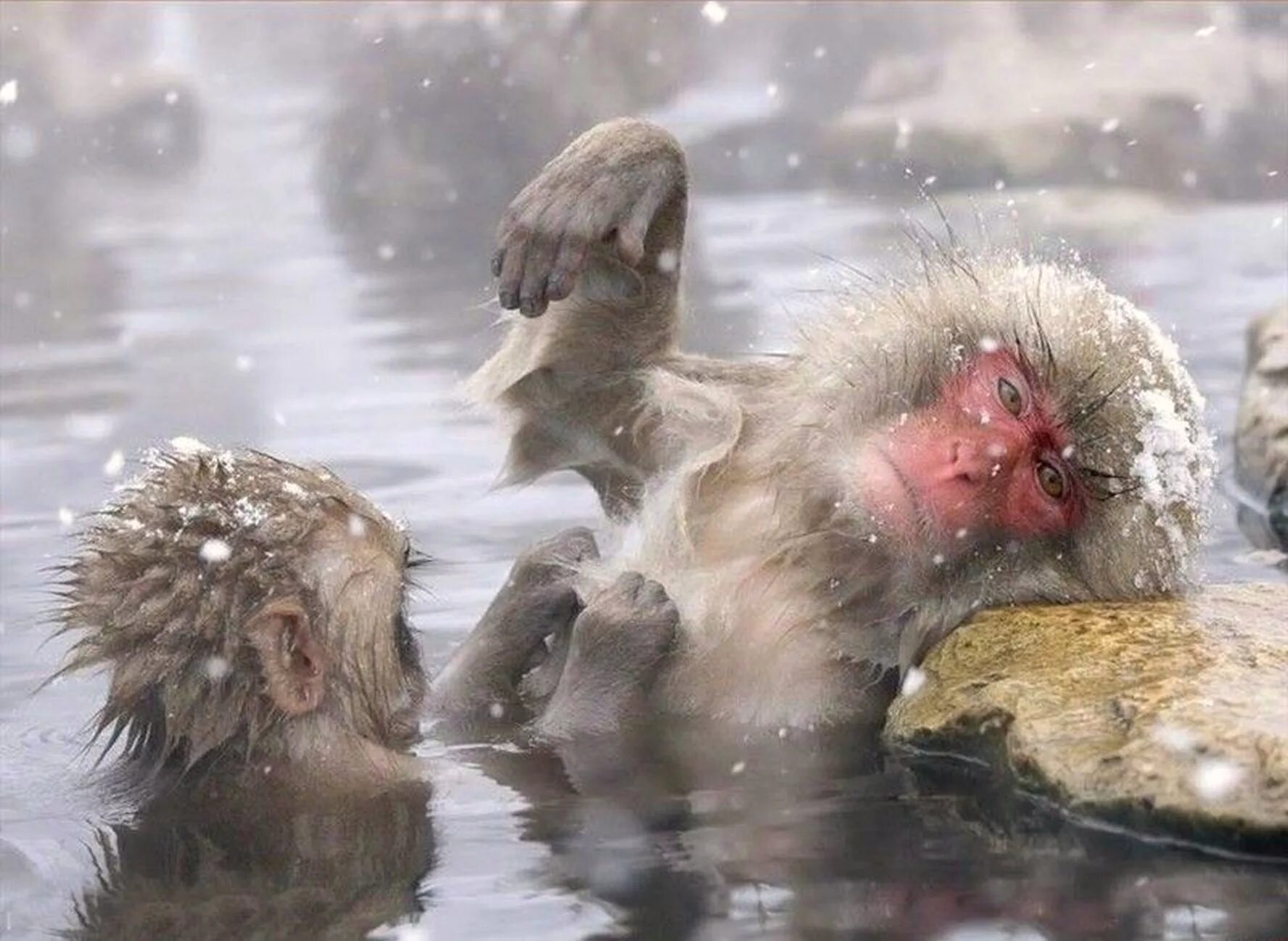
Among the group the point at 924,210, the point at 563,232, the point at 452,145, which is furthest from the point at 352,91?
the point at 563,232

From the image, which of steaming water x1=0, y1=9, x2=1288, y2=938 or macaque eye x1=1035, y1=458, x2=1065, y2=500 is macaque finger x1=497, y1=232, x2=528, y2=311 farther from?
macaque eye x1=1035, y1=458, x2=1065, y2=500

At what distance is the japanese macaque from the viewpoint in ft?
13.7

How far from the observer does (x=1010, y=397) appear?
4203 millimetres

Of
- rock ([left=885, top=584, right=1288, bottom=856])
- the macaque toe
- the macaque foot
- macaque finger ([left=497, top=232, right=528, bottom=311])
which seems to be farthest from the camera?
the macaque toe

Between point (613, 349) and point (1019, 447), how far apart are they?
3.82 feet

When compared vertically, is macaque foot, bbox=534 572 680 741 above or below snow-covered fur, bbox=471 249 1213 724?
below

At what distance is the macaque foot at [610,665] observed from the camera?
14.1 feet

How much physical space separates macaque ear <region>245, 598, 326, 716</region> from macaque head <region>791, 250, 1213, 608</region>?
953mm

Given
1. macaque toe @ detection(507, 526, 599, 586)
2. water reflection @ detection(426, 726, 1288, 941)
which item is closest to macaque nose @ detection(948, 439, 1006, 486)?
water reflection @ detection(426, 726, 1288, 941)

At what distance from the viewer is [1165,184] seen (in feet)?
35.6

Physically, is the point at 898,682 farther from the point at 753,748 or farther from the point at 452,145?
the point at 452,145

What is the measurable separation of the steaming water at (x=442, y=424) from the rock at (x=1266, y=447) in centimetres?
9

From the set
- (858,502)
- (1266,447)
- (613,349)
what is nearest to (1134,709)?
(858,502)

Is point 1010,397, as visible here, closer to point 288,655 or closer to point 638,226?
point 638,226
